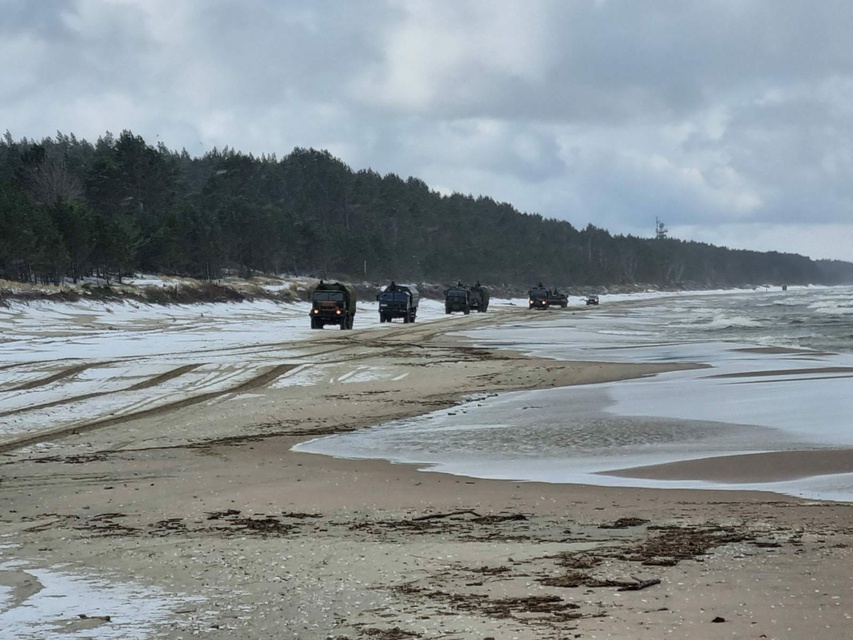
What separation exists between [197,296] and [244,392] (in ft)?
169

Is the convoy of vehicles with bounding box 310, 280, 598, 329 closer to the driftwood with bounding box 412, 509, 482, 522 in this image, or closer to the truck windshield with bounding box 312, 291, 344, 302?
the truck windshield with bounding box 312, 291, 344, 302

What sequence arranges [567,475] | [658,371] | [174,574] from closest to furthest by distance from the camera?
[174,574]
[567,475]
[658,371]

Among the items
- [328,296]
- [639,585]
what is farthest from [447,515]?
[328,296]

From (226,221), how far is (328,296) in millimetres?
54897

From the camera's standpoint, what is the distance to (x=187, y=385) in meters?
22.9

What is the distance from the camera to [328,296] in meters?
51.0

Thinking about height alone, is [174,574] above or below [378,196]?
below

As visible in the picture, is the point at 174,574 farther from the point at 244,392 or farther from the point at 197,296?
the point at 197,296

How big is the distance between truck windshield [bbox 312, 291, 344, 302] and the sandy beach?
35716 millimetres

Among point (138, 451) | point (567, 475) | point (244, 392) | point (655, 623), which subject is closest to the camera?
point (655, 623)

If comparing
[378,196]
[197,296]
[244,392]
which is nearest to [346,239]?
[378,196]

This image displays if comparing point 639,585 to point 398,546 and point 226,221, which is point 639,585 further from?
point 226,221

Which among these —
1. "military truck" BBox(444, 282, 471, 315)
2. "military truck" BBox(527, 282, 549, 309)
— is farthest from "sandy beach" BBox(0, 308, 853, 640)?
"military truck" BBox(527, 282, 549, 309)

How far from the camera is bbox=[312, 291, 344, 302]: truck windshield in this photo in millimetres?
50969
